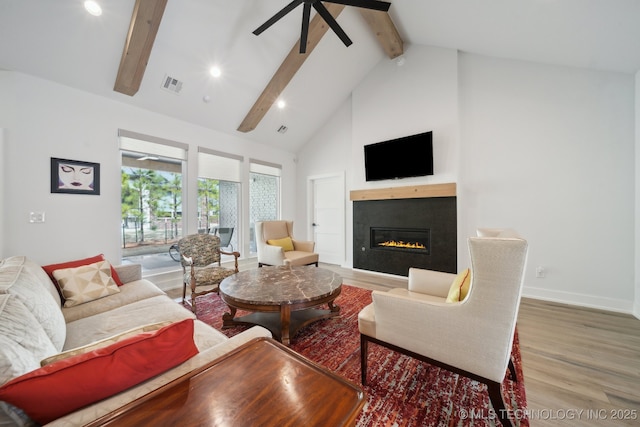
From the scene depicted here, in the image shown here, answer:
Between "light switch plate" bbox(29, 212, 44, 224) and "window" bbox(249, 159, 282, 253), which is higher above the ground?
"window" bbox(249, 159, 282, 253)

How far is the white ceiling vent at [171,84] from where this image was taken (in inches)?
127

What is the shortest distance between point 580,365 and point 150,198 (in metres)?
5.15

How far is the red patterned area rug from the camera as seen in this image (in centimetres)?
136

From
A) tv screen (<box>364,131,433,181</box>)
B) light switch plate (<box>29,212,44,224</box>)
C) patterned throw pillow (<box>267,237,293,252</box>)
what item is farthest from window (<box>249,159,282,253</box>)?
light switch plate (<box>29,212,44,224</box>)

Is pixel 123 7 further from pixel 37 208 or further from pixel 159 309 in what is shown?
pixel 159 309

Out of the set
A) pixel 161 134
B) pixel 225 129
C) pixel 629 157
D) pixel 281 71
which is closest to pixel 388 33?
pixel 281 71

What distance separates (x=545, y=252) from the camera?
312 cm

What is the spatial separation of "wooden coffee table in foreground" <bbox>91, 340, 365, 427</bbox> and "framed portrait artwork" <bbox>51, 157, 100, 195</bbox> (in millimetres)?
3430

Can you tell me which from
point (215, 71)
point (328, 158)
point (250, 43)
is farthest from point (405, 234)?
point (215, 71)

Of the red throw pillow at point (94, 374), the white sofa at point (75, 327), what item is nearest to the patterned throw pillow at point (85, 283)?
the white sofa at point (75, 327)

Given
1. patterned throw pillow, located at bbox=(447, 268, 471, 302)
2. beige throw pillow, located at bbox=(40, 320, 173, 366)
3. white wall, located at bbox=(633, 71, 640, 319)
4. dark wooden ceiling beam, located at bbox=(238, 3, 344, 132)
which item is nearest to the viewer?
beige throw pillow, located at bbox=(40, 320, 173, 366)

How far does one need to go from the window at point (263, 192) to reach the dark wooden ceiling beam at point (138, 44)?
223 cm

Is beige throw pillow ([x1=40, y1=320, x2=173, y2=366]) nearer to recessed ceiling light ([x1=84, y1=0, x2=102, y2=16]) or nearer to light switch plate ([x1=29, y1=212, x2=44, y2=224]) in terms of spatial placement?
light switch plate ([x1=29, y1=212, x2=44, y2=224])

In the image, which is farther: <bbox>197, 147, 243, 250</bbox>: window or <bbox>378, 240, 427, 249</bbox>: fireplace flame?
<bbox>197, 147, 243, 250</bbox>: window
